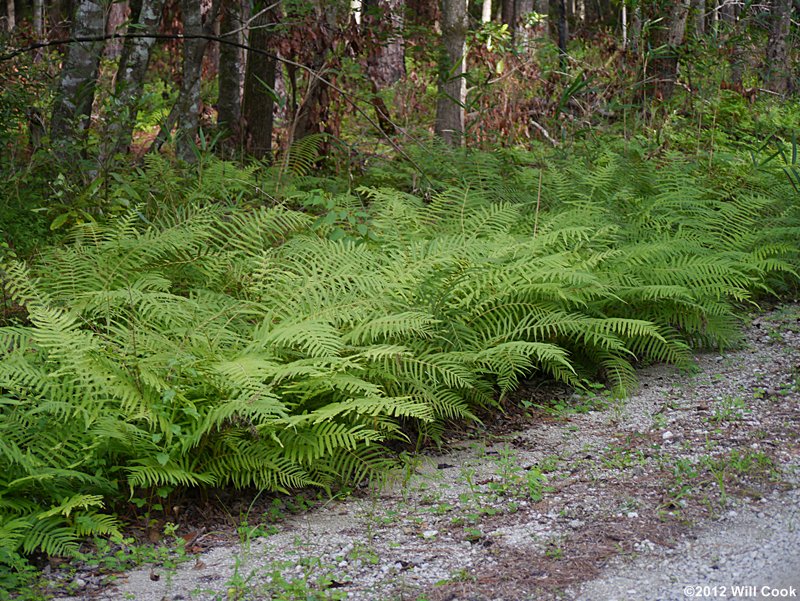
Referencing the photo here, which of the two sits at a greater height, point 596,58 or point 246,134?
point 596,58

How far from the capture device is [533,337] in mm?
4910

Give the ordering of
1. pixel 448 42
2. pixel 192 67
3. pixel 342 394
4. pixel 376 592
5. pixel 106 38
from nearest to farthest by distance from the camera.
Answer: pixel 376 592
pixel 342 394
pixel 106 38
pixel 192 67
pixel 448 42

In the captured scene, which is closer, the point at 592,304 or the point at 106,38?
the point at 592,304

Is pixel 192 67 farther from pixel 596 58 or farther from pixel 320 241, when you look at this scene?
pixel 596 58

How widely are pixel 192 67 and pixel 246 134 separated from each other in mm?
Answer: 838

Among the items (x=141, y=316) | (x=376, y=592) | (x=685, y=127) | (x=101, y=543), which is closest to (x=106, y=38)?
(x=141, y=316)

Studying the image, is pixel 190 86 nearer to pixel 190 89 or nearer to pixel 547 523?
pixel 190 89

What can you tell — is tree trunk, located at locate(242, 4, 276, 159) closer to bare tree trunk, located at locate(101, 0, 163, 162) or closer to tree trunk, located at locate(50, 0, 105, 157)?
bare tree trunk, located at locate(101, 0, 163, 162)

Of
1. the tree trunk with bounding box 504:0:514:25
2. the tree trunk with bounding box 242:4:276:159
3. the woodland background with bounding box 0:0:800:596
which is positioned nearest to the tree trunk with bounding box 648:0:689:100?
the woodland background with bounding box 0:0:800:596

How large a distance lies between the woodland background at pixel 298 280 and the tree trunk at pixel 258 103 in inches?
1.3

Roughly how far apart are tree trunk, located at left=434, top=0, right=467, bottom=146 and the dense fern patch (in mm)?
2505

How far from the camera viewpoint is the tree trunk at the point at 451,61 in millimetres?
8930

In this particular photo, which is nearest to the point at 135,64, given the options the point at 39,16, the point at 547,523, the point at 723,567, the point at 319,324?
the point at 319,324

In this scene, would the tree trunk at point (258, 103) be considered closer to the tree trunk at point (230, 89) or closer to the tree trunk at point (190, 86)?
the tree trunk at point (230, 89)
